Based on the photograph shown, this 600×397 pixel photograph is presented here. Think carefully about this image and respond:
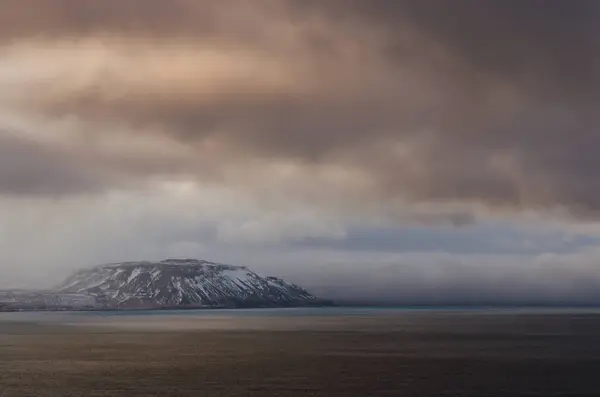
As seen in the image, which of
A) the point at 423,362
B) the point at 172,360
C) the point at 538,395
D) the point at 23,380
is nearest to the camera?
the point at 538,395

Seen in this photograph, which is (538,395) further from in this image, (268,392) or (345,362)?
(345,362)

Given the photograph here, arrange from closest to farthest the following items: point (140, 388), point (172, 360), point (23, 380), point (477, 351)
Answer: point (140, 388) < point (23, 380) < point (172, 360) < point (477, 351)

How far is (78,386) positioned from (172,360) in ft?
179

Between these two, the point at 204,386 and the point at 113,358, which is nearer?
the point at 204,386

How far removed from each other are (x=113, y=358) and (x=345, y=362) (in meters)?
57.8

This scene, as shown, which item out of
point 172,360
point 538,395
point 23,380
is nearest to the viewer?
point 538,395

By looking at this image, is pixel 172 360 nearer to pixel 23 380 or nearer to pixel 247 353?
pixel 247 353

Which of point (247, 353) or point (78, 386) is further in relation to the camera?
point (247, 353)

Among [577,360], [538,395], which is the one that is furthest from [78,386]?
[577,360]

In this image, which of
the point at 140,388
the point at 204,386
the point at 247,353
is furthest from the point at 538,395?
the point at 247,353

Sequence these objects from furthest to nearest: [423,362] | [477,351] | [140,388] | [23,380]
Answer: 1. [477,351]
2. [423,362]
3. [23,380]
4. [140,388]

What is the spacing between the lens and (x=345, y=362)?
16200 centimetres

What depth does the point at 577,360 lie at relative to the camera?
16250 centimetres

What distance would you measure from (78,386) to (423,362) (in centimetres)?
7230
